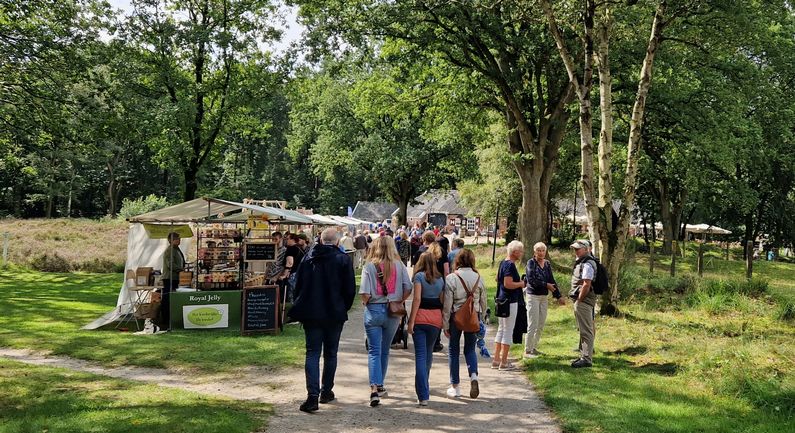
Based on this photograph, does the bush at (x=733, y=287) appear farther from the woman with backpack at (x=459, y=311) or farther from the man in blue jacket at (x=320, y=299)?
the man in blue jacket at (x=320, y=299)

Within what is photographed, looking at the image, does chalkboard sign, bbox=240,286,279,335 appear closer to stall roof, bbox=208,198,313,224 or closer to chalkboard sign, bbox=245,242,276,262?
chalkboard sign, bbox=245,242,276,262

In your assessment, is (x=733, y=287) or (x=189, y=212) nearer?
(x=189, y=212)

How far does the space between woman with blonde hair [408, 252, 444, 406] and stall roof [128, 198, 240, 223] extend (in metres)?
5.95

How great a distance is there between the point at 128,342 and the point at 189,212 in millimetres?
2859

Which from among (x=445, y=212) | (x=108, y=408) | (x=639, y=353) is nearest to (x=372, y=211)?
(x=445, y=212)

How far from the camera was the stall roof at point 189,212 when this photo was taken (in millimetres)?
11738

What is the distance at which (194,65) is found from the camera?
25406 mm

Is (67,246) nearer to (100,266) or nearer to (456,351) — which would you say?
(100,266)

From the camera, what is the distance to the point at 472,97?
70.3 feet

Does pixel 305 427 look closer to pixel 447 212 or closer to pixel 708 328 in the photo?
pixel 708 328

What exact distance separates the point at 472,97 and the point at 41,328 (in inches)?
580

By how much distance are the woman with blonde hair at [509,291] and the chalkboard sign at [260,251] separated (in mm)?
5564

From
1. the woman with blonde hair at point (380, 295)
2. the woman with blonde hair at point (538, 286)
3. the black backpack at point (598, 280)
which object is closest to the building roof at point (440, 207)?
the woman with blonde hair at point (538, 286)

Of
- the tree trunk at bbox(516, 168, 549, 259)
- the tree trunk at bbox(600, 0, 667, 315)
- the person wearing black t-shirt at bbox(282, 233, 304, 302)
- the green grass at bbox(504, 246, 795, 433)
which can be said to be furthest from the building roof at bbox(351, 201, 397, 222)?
the tree trunk at bbox(600, 0, 667, 315)
